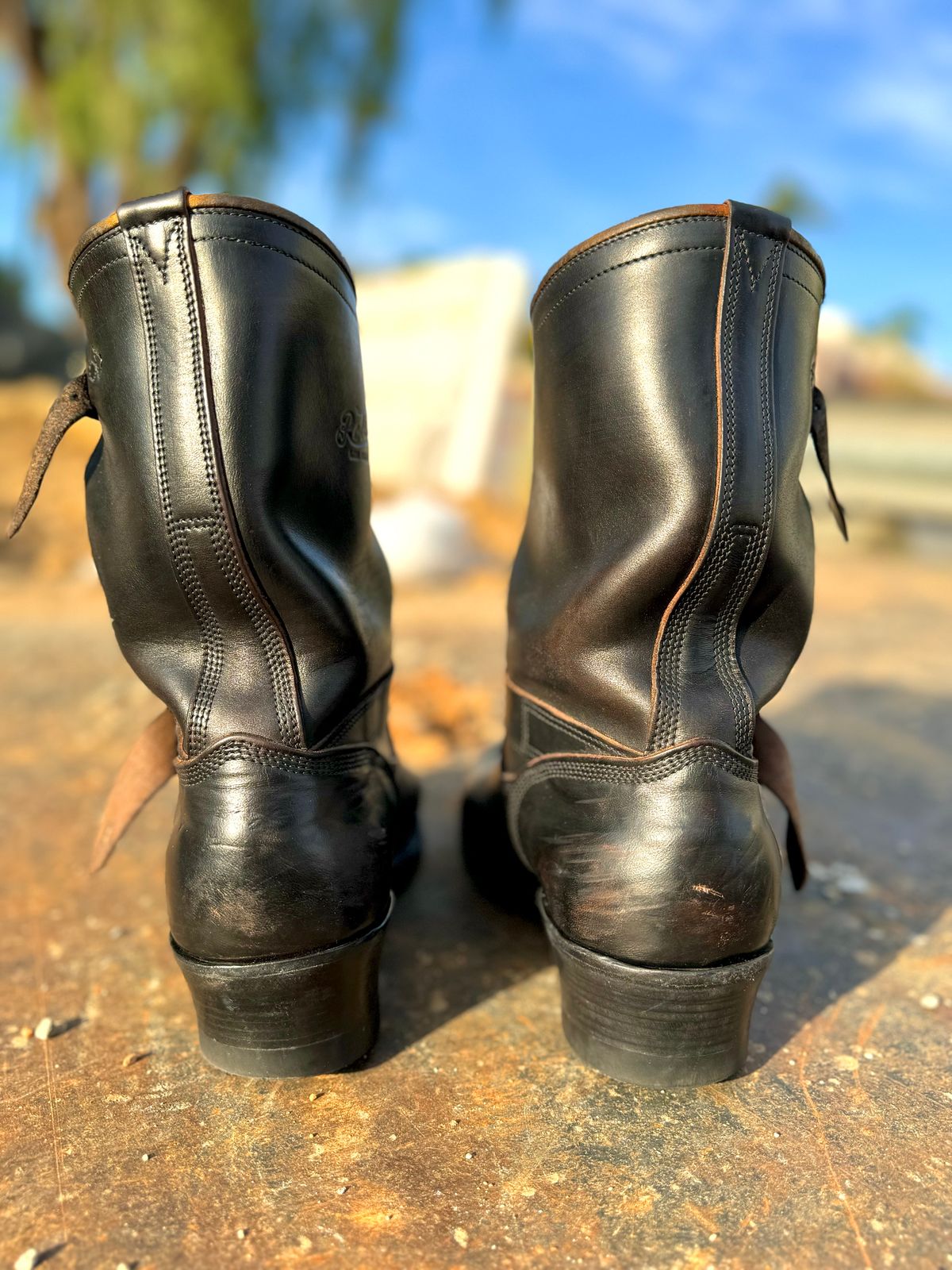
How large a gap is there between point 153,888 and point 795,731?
67.6 inches

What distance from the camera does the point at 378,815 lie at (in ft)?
3.57

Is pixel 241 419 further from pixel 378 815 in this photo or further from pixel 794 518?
pixel 794 518

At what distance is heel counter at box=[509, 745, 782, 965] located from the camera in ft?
3.14

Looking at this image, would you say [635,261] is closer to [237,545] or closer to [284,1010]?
[237,545]

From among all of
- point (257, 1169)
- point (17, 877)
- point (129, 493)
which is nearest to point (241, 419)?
point (129, 493)

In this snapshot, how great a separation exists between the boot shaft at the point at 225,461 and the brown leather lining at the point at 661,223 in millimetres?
277

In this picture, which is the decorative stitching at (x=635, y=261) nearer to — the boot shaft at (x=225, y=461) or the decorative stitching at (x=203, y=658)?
the boot shaft at (x=225, y=461)

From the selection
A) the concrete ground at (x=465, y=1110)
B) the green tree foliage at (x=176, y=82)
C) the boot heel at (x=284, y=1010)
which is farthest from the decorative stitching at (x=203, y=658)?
the green tree foliage at (x=176, y=82)

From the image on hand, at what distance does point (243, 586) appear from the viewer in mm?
982

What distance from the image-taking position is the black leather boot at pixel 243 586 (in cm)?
94

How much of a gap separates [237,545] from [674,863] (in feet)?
1.95

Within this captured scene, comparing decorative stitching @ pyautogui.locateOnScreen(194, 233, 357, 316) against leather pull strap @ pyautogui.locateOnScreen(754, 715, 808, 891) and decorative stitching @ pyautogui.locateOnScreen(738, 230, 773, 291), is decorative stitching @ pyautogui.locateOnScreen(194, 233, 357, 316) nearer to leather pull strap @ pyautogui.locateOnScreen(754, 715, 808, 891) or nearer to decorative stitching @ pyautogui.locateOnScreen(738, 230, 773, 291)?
decorative stitching @ pyautogui.locateOnScreen(738, 230, 773, 291)

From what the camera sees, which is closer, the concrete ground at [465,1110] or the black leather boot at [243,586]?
the concrete ground at [465,1110]

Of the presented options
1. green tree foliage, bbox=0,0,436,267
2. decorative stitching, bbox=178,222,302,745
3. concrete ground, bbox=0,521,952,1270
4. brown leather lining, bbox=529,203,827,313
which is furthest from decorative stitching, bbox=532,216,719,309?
green tree foliage, bbox=0,0,436,267
